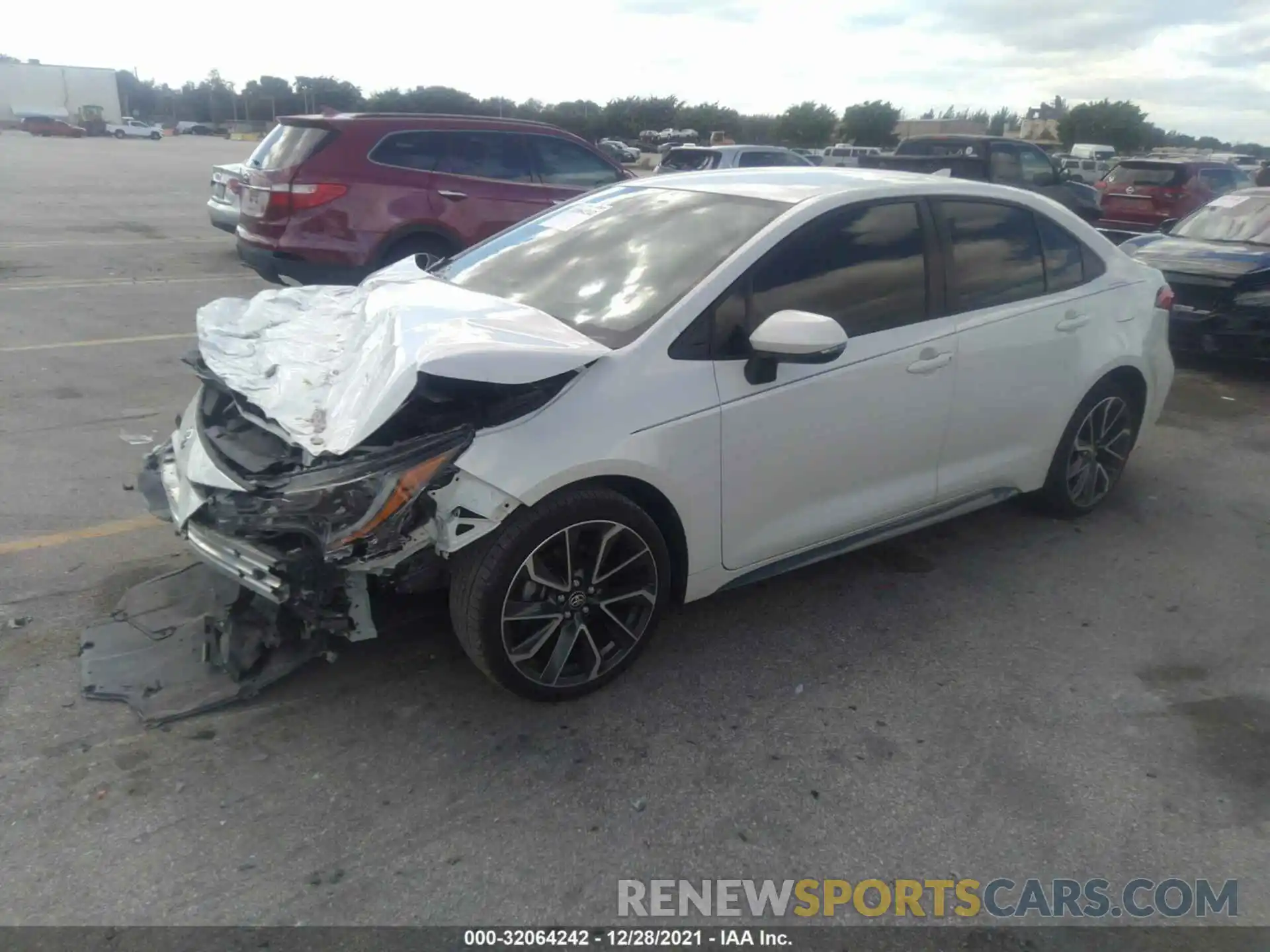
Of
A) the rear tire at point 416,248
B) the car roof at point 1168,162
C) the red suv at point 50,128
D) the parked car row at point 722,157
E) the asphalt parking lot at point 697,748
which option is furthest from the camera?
the red suv at point 50,128

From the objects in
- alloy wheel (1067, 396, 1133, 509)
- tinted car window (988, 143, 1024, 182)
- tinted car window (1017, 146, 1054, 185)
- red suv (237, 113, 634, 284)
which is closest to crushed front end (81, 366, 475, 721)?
alloy wheel (1067, 396, 1133, 509)

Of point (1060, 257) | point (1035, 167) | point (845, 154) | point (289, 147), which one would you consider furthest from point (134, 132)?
point (1060, 257)

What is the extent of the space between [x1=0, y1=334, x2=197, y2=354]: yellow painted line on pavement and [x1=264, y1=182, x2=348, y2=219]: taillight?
1.34 metres

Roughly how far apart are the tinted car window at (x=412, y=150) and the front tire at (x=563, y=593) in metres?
6.78

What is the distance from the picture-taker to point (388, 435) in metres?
3.16

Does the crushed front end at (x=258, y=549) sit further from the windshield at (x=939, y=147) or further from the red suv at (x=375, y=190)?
the windshield at (x=939, y=147)

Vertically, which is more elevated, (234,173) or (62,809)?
(234,173)

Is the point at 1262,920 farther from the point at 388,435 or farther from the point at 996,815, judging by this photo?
the point at 388,435

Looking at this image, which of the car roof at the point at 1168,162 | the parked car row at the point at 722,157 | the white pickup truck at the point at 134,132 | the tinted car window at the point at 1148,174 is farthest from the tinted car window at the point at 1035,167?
the white pickup truck at the point at 134,132

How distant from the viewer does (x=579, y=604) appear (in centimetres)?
341

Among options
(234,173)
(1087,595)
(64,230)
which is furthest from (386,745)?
→ (64,230)

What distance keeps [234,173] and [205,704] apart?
35.2ft

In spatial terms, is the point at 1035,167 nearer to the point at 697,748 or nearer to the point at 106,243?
Answer: the point at 106,243

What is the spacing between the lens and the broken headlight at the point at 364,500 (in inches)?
119
